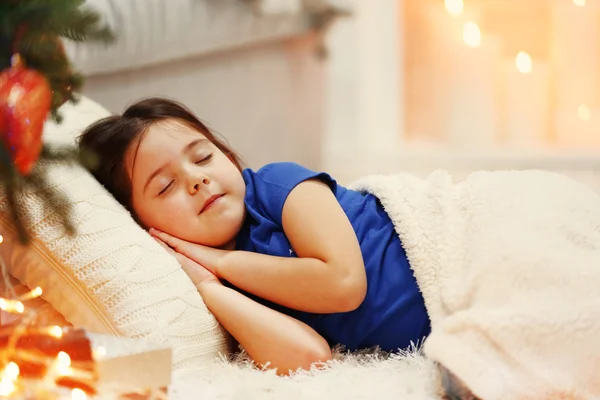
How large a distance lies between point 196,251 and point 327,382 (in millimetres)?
306

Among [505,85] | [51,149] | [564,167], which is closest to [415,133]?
[505,85]

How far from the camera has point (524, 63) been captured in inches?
111

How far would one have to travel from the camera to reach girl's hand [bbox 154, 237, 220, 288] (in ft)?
3.18

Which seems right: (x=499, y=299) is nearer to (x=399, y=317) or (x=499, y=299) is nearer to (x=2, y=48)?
(x=399, y=317)

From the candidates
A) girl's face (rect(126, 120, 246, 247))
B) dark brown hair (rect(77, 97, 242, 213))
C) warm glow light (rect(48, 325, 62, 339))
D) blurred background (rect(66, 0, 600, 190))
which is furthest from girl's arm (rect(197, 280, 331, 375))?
blurred background (rect(66, 0, 600, 190))

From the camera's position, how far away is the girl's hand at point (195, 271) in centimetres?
97

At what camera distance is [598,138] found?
272 cm

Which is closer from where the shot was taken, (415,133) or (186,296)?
(186,296)

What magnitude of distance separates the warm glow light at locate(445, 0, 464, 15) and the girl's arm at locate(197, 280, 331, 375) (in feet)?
7.43

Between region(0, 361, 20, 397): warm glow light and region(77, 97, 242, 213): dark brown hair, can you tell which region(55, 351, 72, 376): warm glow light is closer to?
region(0, 361, 20, 397): warm glow light

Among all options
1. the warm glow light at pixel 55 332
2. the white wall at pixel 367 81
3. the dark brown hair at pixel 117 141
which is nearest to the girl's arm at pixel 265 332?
the dark brown hair at pixel 117 141

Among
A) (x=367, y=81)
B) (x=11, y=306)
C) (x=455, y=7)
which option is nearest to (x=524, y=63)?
(x=455, y=7)

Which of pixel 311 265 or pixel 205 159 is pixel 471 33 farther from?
pixel 311 265

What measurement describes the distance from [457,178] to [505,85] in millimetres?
493
